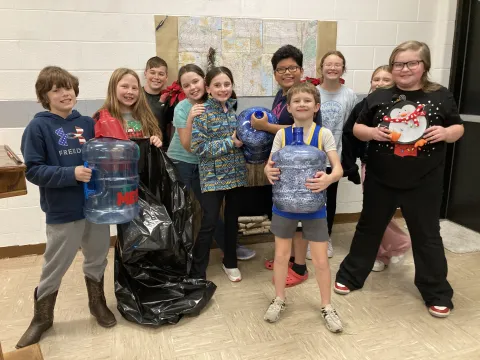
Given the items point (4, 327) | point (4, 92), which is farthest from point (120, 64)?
point (4, 327)

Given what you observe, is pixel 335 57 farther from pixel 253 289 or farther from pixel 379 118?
pixel 253 289

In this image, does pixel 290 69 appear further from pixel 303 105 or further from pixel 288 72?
pixel 303 105

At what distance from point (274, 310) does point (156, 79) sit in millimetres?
1757

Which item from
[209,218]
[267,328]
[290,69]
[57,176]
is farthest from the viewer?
[209,218]

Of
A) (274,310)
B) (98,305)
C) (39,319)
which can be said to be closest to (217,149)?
(274,310)

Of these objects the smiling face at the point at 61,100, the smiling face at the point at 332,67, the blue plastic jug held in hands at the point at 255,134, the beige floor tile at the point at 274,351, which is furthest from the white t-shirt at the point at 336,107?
the smiling face at the point at 61,100

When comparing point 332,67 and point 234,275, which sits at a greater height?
point 332,67

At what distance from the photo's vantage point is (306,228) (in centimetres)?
206

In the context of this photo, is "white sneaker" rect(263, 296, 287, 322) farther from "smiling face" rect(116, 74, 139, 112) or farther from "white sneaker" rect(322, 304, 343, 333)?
"smiling face" rect(116, 74, 139, 112)

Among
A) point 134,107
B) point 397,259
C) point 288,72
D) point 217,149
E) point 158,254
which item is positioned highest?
point 288,72

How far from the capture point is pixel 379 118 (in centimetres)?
221

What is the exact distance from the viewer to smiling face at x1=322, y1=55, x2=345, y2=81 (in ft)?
8.58

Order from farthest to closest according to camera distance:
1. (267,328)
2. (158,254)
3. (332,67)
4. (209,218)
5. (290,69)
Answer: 1. (332,67)
2. (209,218)
3. (290,69)
4. (158,254)
5. (267,328)

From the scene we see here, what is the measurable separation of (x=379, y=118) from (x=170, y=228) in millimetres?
1296
